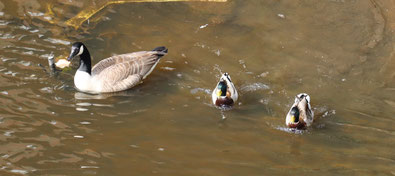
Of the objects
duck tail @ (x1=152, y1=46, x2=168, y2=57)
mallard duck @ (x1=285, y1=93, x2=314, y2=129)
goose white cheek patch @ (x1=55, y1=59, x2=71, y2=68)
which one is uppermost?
duck tail @ (x1=152, y1=46, x2=168, y2=57)

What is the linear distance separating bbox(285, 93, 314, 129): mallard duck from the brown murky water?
5.8 inches

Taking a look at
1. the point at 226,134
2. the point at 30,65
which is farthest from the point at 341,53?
the point at 30,65

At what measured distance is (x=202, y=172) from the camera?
7.43 metres

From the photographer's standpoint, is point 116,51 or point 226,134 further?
point 116,51

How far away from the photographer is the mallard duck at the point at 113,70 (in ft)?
31.7

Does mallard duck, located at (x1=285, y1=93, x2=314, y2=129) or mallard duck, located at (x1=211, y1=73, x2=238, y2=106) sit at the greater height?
mallard duck, located at (x1=211, y1=73, x2=238, y2=106)

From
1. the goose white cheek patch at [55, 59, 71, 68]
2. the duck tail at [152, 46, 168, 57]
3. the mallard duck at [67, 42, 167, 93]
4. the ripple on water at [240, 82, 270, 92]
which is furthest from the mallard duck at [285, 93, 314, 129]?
the goose white cheek patch at [55, 59, 71, 68]

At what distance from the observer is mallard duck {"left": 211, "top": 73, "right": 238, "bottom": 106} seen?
362 inches

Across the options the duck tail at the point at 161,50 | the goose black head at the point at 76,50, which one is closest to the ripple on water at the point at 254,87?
the duck tail at the point at 161,50

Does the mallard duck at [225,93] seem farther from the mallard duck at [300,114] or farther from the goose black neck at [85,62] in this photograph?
the goose black neck at [85,62]

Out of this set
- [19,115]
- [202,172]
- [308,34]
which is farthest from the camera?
[308,34]

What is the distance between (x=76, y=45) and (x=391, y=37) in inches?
262

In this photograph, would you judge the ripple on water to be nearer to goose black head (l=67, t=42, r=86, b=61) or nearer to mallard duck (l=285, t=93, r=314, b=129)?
mallard duck (l=285, t=93, r=314, b=129)

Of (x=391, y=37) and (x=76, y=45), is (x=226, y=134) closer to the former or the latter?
(x=76, y=45)
